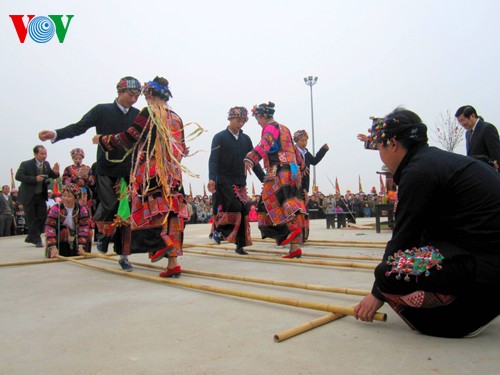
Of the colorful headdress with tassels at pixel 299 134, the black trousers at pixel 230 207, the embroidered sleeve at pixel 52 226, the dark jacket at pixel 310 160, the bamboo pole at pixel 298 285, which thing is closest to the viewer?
the bamboo pole at pixel 298 285

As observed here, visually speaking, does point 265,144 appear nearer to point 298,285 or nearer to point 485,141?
point 298,285

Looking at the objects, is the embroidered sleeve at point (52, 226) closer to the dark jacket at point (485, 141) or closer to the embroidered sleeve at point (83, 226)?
the embroidered sleeve at point (83, 226)

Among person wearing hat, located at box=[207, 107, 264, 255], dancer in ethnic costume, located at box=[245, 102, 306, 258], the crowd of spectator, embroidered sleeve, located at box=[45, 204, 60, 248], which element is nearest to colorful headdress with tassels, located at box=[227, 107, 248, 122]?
person wearing hat, located at box=[207, 107, 264, 255]

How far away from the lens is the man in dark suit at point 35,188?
7301 millimetres

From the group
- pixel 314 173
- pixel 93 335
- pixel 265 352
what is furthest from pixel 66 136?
pixel 314 173

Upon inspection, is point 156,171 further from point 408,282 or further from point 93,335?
point 408,282

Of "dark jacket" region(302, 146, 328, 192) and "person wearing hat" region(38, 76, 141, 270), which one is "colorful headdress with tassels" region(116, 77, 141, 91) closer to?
"person wearing hat" region(38, 76, 141, 270)

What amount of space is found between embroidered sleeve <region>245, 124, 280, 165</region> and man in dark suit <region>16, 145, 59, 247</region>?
4.72 metres

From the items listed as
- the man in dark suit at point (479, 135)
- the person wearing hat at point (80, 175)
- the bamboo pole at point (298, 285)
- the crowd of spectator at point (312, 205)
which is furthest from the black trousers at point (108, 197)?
the crowd of spectator at point (312, 205)

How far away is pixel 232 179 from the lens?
18.1 feet

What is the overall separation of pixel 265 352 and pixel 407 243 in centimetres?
75

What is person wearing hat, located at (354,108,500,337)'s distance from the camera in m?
1.62

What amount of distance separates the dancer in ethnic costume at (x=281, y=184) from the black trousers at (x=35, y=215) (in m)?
4.77

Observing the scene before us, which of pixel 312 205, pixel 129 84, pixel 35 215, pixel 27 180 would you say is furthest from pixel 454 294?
pixel 312 205
